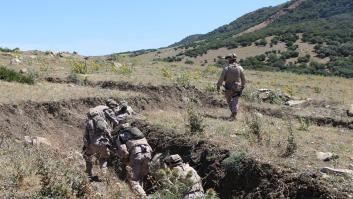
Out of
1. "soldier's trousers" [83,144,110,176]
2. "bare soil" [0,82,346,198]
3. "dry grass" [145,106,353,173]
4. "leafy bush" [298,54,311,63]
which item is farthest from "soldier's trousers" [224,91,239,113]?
"leafy bush" [298,54,311,63]

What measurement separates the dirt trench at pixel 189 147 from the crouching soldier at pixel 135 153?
57.5 inches

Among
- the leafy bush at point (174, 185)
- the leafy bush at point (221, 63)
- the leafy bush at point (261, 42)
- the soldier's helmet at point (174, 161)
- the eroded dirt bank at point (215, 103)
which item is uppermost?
the leafy bush at point (174, 185)

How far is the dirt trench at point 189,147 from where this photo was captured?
33.2 feet

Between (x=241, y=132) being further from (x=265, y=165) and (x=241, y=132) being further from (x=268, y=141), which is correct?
(x=265, y=165)

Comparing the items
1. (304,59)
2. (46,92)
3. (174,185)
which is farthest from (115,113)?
(304,59)

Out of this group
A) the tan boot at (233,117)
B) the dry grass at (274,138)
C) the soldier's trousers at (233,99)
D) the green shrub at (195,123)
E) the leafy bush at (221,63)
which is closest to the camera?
the dry grass at (274,138)

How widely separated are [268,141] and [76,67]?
11679 mm

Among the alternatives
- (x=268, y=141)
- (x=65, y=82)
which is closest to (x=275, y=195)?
(x=268, y=141)

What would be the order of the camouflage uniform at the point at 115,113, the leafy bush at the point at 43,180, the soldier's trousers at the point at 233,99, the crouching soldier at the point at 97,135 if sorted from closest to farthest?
the leafy bush at the point at 43,180, the crouching soldier at the point at 97,135, the camouflage uniform at the point at 115,113, the soldier's trousers at the point at 233,99

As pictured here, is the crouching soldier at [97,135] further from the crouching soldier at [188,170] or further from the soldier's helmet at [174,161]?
the soldier's helmet at [174,161]

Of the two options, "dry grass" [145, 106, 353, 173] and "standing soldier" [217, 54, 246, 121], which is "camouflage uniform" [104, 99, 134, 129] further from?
"standing soldier" [217, 54, 246, 121]

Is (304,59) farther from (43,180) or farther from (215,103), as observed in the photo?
(43,180)

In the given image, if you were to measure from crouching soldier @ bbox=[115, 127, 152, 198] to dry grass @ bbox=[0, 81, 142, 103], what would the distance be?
509 cm

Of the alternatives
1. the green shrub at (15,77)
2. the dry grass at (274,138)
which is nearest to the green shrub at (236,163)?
the dry grass at (274,138)
